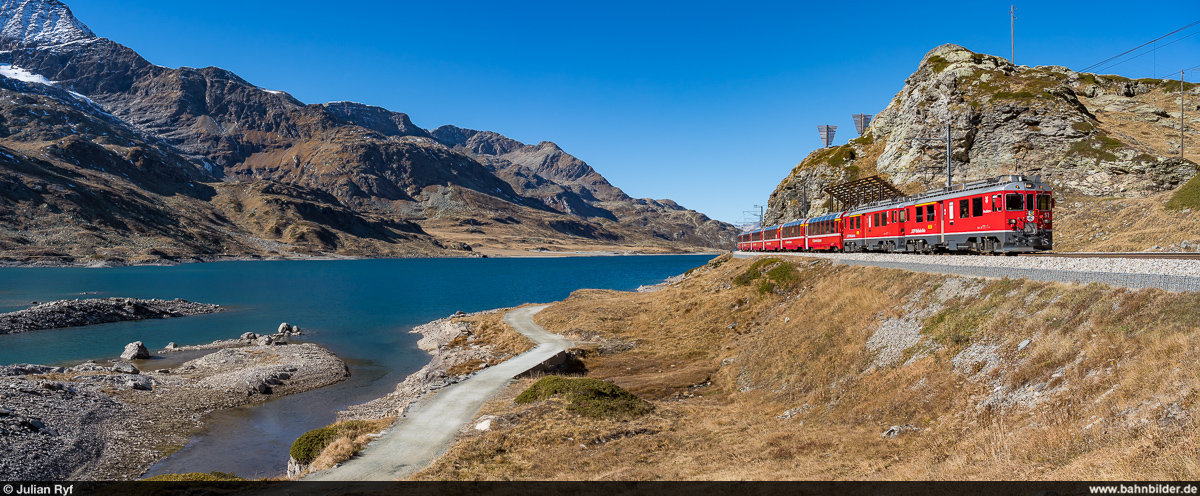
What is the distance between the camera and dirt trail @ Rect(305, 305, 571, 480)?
18.1 metres

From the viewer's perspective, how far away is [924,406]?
1656 centimetres

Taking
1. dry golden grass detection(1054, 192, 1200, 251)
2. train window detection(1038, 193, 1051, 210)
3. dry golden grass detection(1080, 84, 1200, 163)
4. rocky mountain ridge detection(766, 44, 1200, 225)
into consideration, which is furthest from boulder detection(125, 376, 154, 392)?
dry golden grass detection(1080, 84, 1200, 163)

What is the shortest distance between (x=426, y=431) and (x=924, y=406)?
56.4 feet

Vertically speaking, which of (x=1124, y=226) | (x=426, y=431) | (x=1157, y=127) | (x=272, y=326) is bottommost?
(x=272, y=326)

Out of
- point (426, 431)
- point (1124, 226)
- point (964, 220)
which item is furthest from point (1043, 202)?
point (426, 431)

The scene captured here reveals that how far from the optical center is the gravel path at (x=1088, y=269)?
14898 mm

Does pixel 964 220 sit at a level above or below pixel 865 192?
below

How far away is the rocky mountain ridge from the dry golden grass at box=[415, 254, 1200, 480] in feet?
180

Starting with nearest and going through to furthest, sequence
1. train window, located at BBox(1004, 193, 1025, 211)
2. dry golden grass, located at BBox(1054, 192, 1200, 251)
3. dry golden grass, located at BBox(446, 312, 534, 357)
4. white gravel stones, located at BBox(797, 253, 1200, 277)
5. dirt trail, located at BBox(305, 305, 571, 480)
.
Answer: white gravel stones, located at BBox(797, 253, 1200, 277)
dirt trail, located at BBox(305, 305, 571, 480)
train window, located at BBox(1004, 193, 1025, 211)
dry golden grass, located at BBox(1054, 192, 1200, 251)
dry golden grass, located at BBox(446, 312, 534, 357)

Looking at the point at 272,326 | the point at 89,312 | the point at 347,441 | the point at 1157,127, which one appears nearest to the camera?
the point at 347,441

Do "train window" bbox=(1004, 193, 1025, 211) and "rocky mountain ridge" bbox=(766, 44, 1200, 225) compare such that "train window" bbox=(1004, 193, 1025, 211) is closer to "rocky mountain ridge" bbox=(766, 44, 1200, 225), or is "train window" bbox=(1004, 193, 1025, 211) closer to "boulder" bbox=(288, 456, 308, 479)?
"boulder" bbox=(288, 456, 308, 479)

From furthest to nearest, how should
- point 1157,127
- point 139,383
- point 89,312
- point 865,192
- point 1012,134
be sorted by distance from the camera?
point 865,192 < point 1157,127 < point 1012,134 < point 89,312 < point 139,383

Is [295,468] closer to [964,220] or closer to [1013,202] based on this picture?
[1013,202]

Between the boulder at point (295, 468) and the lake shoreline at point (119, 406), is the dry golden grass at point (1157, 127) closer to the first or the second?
the boulder at point (295, 468)
